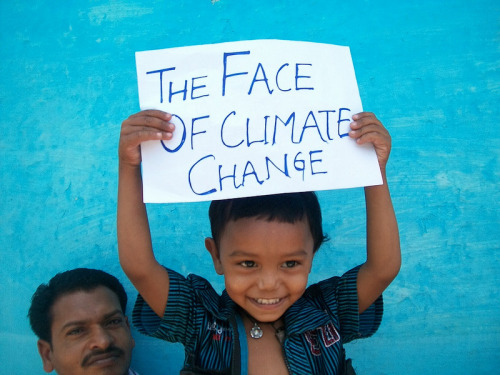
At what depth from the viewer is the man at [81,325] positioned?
1787 millimetres

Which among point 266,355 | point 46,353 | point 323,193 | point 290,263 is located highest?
point 323,193

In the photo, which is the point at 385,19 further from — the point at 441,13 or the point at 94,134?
the point at 94,134

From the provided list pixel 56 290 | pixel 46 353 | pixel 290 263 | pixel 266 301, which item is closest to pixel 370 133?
pixel 290 263

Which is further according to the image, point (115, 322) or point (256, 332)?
point (115, 322)

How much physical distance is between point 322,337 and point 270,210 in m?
0.40

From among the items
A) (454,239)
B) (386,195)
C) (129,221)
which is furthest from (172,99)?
(454,239)

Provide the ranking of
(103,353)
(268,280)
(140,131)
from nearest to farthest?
1. (140,131)
2. (268,280)
3. (103,353)

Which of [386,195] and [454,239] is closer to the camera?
[386,195]

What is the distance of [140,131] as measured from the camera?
1.31 meters

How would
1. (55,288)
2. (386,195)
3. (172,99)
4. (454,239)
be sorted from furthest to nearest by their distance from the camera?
(454,239), (55,288), (386,195), (172,99)

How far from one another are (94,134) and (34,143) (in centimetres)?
26

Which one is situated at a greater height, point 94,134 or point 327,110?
point 94,134

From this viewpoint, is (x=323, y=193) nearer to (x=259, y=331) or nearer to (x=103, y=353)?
(x=259, y=331)

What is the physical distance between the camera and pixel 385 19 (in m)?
2.27
